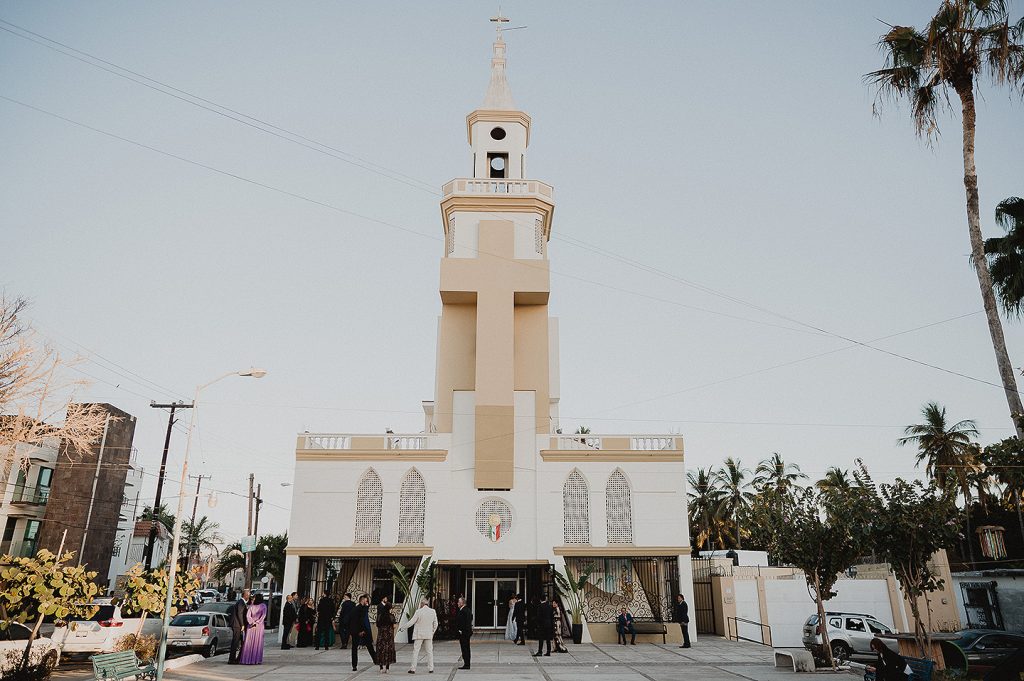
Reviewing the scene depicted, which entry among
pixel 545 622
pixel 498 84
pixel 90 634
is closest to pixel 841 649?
pixel 545 622

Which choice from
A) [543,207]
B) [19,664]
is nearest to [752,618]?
[543,207]

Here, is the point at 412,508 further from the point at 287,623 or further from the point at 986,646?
the point at 986,646

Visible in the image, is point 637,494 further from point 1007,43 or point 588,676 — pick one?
point 1007,43

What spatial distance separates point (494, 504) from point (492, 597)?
13.1 ft

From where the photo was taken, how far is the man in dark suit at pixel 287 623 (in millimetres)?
24203

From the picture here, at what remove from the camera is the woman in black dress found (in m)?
24.7

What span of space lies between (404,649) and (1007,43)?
26.1 metres

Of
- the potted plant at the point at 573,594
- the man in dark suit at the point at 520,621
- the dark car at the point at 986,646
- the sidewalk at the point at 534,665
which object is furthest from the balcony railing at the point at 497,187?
the dark car at the point at 986,646

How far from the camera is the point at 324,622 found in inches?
935

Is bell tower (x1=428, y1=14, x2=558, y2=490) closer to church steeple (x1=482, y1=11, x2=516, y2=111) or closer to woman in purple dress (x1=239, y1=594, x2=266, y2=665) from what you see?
church steeple (x1=482, y1=11, x2=516, y2=111)

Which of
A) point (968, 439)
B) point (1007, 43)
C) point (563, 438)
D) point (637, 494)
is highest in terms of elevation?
point (1007, 43)

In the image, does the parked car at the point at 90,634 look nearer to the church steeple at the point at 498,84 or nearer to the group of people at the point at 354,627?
the group of people at the point at 354,627

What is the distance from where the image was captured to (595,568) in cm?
2795

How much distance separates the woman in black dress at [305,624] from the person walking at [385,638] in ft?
26.8
